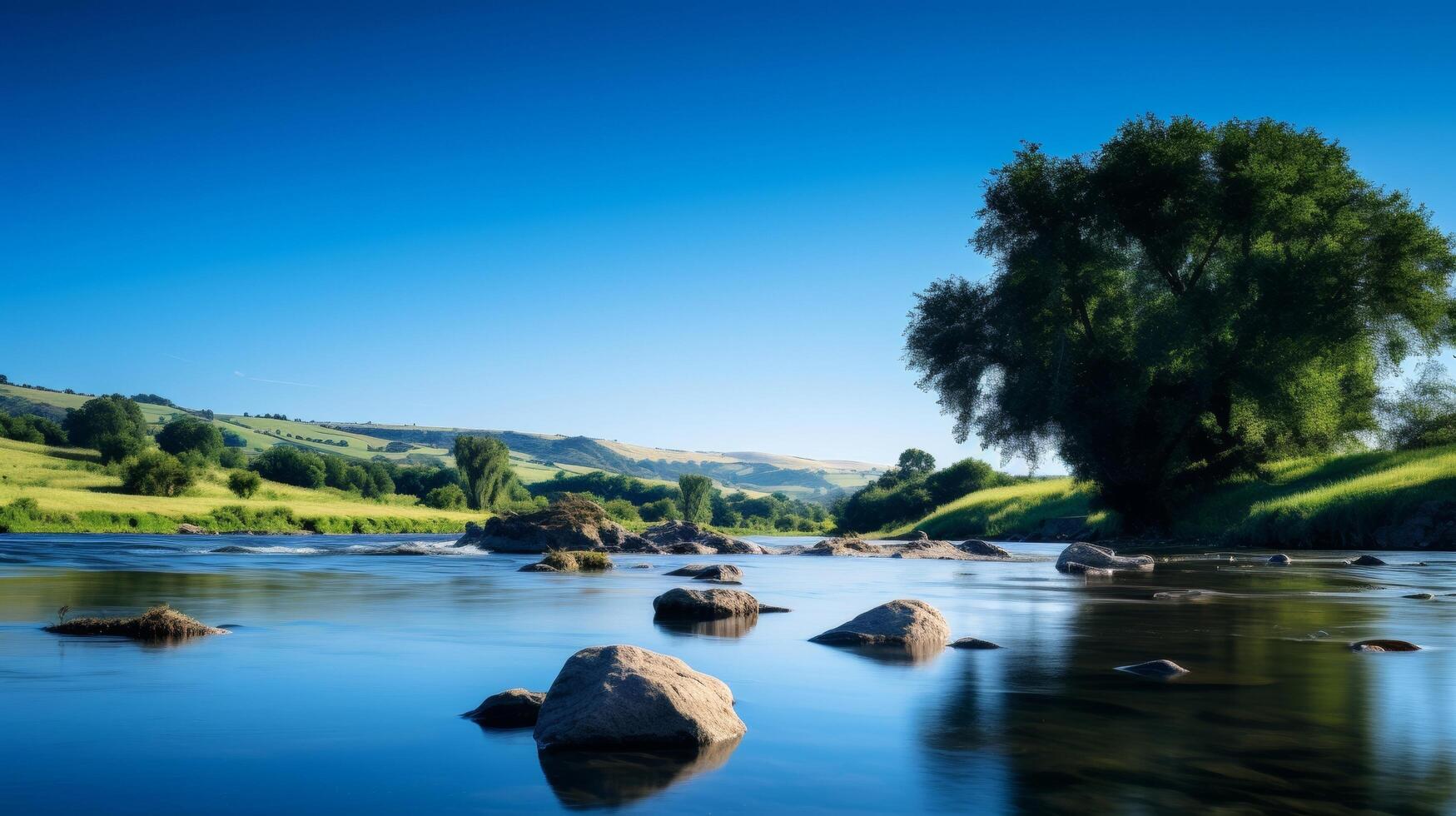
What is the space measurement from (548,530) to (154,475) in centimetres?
4815

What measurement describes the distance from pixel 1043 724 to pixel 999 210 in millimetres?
38892

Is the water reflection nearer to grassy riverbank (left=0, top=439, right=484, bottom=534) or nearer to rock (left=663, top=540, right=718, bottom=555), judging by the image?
rock (left=663, top=540, right=718, bottom=555)

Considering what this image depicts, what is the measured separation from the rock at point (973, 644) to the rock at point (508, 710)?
19.4 feet

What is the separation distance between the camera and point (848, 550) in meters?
48.8

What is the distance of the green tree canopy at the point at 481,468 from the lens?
392 feet

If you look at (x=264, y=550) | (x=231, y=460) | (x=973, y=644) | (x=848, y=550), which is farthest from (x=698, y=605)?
(x=231, y=460)

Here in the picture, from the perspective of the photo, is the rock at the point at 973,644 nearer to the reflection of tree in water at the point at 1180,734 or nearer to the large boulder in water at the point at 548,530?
the reflection of tree in water at the point at 1180,734

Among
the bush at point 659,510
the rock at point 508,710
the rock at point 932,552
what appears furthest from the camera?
the bush at point 659,510

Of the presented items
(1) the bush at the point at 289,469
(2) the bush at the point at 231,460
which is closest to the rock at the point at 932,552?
(1) the bush at the point at 289,469

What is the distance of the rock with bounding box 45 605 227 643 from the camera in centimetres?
1109

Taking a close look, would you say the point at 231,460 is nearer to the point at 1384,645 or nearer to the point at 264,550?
the point at 264,550

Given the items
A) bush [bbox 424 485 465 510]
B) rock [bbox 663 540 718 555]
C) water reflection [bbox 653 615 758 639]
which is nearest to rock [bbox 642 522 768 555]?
rock [bbox 663 540 718 555]

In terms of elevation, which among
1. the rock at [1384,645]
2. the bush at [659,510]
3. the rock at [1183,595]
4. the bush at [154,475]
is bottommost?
the bush at [659,510]

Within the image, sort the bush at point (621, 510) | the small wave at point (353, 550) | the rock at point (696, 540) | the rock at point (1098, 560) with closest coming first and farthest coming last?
the rock at point (1098, 560), the small wave at point (353, 550), the rock at point (696, 540), the bush at point (621, 510)
